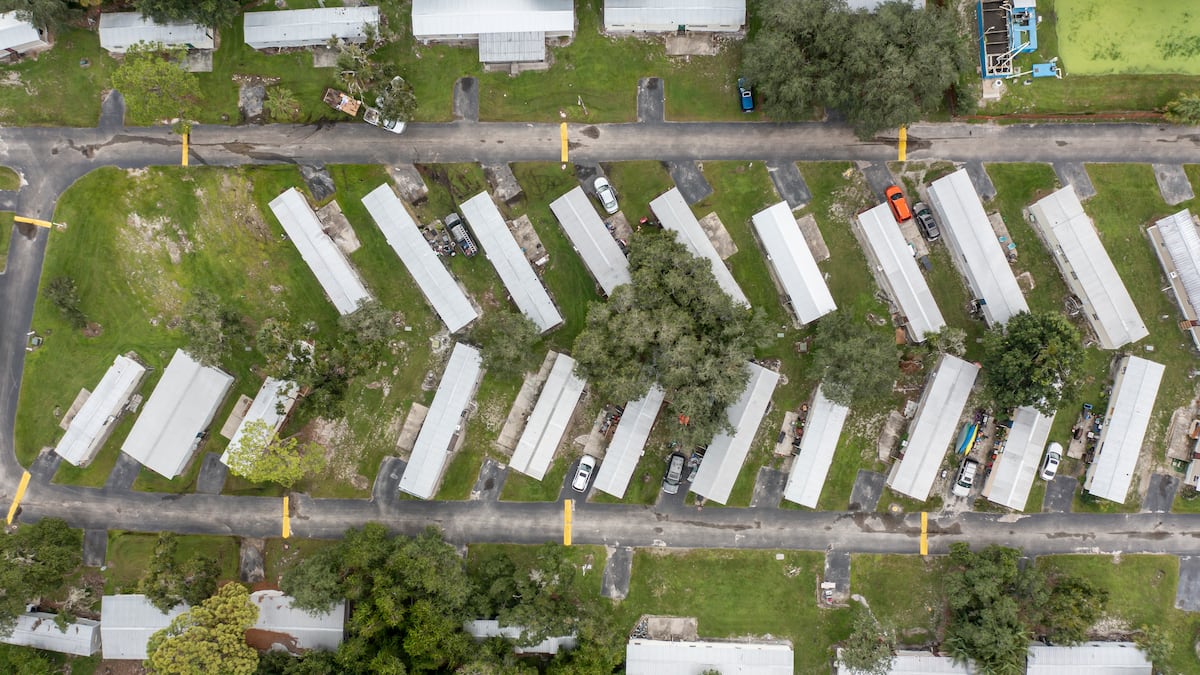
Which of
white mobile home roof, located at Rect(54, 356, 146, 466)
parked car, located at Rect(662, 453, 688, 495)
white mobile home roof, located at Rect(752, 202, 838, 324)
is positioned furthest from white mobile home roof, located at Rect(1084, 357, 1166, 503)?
white mobile home roof, located at Rect(54, 356, 146, 466)

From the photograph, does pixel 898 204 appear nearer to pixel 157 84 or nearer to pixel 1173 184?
pixel 1173 184

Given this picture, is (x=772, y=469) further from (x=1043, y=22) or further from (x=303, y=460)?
(x=1043, y=22)

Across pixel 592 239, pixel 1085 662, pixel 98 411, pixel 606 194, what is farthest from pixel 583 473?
pixel 1085 662

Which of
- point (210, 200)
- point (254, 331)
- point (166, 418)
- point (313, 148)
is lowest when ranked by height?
point (166, 418)

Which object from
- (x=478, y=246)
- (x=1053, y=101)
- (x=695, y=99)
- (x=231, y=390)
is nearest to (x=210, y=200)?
(x=231, y=390)

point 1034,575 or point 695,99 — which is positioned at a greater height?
point 695,99

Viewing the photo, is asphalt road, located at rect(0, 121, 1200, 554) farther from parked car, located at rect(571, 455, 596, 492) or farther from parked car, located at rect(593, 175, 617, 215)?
parked car, located at rect(593, 175, 617, 215)

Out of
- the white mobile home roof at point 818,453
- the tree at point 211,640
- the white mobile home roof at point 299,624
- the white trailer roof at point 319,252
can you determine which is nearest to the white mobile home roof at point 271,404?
the white trailer roof at point 319,252
